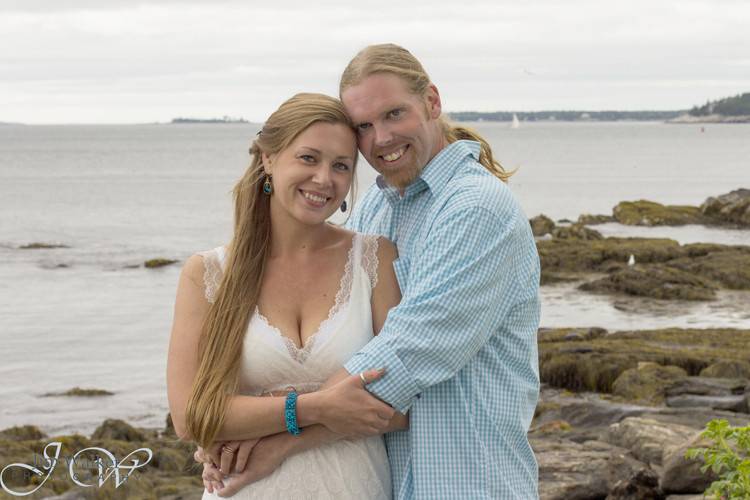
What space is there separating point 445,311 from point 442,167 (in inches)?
22.7

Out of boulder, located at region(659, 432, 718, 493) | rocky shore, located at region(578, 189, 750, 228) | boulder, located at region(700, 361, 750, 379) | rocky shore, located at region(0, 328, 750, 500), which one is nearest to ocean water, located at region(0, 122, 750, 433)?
rocky shore, located at region(578, 189, 750, 228)

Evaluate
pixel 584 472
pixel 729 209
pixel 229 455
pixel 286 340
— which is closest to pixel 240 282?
pixel 286 340

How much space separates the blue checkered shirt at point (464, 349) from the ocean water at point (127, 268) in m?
10.5

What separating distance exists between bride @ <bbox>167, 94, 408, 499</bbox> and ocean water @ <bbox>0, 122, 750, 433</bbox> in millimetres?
10238

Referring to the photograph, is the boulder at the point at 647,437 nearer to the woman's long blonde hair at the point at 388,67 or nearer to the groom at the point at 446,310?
the groom at the point at 446,310

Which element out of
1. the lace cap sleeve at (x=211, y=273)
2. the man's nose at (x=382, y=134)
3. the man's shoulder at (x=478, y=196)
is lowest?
the lace cap sleeve at (x=211, y=273)

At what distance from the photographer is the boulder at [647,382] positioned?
1252 cm

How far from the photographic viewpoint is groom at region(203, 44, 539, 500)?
3.18 meters

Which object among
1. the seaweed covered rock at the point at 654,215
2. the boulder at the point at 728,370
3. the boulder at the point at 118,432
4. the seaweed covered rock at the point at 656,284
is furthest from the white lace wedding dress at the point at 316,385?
the seaweed covered rock at the point at 654,215

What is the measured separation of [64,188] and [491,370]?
211 feet

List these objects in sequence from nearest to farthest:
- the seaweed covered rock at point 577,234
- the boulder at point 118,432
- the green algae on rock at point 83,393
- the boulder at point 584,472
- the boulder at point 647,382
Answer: the boulder at point 584,472
the boulder at point 118,432
the boulder at point 647,382
the green algae on rock at point 83,393
the seaweed covered rock at point 577,234

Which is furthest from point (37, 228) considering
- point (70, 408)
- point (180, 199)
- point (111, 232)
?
point (70, 408)

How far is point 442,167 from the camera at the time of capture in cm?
353

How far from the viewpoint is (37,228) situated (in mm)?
41656
